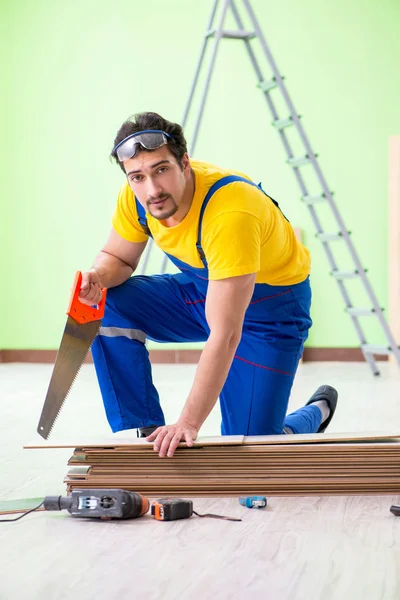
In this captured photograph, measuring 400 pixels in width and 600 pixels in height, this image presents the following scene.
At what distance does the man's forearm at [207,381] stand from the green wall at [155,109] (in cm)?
462

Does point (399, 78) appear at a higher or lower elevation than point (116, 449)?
higher

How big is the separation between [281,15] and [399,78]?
1.10 m

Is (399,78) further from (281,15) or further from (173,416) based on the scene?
(173,416)

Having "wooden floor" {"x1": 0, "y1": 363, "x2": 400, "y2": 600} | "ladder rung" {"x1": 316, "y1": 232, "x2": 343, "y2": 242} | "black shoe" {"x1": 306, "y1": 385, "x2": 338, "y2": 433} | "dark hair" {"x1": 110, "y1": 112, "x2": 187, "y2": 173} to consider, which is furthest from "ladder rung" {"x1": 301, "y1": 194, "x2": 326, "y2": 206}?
"wooden floor" {"x1": 0, "y1": 363, "x2": 400, "y2": 600}

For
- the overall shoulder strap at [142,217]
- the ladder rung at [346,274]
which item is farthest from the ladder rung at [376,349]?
the overall shoulder strap at [142,217]

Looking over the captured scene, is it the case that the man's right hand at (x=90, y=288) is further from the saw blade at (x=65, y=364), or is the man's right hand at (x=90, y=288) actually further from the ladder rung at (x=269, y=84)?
the ladder rung at (x=269, y=84)

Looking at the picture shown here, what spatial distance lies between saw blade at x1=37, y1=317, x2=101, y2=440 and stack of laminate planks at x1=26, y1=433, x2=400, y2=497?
0.40 meters

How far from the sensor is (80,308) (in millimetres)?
2918

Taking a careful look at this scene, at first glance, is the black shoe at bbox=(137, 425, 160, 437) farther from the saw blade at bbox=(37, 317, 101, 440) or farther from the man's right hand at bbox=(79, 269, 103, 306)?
the man's right hand at bbox=(79, 269, 103, 306)

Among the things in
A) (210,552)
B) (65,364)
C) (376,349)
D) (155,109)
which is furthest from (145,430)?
(155,109)

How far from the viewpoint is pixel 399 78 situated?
6.91 meters

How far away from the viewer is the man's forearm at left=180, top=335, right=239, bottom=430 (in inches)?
96.4

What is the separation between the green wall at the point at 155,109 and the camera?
6.96 m

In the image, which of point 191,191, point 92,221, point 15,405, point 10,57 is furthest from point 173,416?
point 10,57
